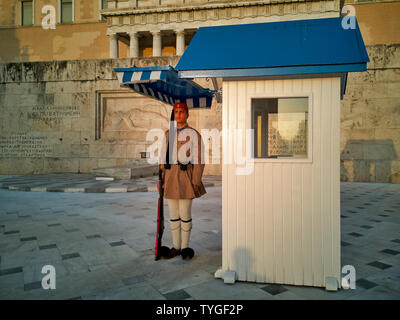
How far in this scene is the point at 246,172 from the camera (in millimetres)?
3195

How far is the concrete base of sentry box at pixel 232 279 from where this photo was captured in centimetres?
291

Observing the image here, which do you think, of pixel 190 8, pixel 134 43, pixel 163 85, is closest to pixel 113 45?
pixel 134 43

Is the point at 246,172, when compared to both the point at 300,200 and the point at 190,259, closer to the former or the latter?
the point at 300,200

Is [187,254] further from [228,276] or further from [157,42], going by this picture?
[157,42]

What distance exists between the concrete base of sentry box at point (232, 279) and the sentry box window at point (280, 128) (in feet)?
4.60

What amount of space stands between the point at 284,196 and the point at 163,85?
352 centimetres

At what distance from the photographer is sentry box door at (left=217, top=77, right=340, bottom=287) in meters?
3.02

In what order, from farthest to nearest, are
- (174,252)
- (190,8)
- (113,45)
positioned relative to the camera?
(113,45)
(190,8)
(174,252)

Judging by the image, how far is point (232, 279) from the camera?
120 inches

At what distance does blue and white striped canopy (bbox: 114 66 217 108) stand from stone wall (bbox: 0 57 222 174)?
25.9 ft

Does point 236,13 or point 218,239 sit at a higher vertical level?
point 236,13

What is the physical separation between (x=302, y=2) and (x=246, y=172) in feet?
94.1

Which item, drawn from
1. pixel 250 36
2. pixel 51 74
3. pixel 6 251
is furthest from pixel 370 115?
pixel 51 74

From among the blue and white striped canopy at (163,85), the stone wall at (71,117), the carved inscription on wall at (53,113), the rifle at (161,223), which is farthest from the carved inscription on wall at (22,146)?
the rifle at (161,223)
